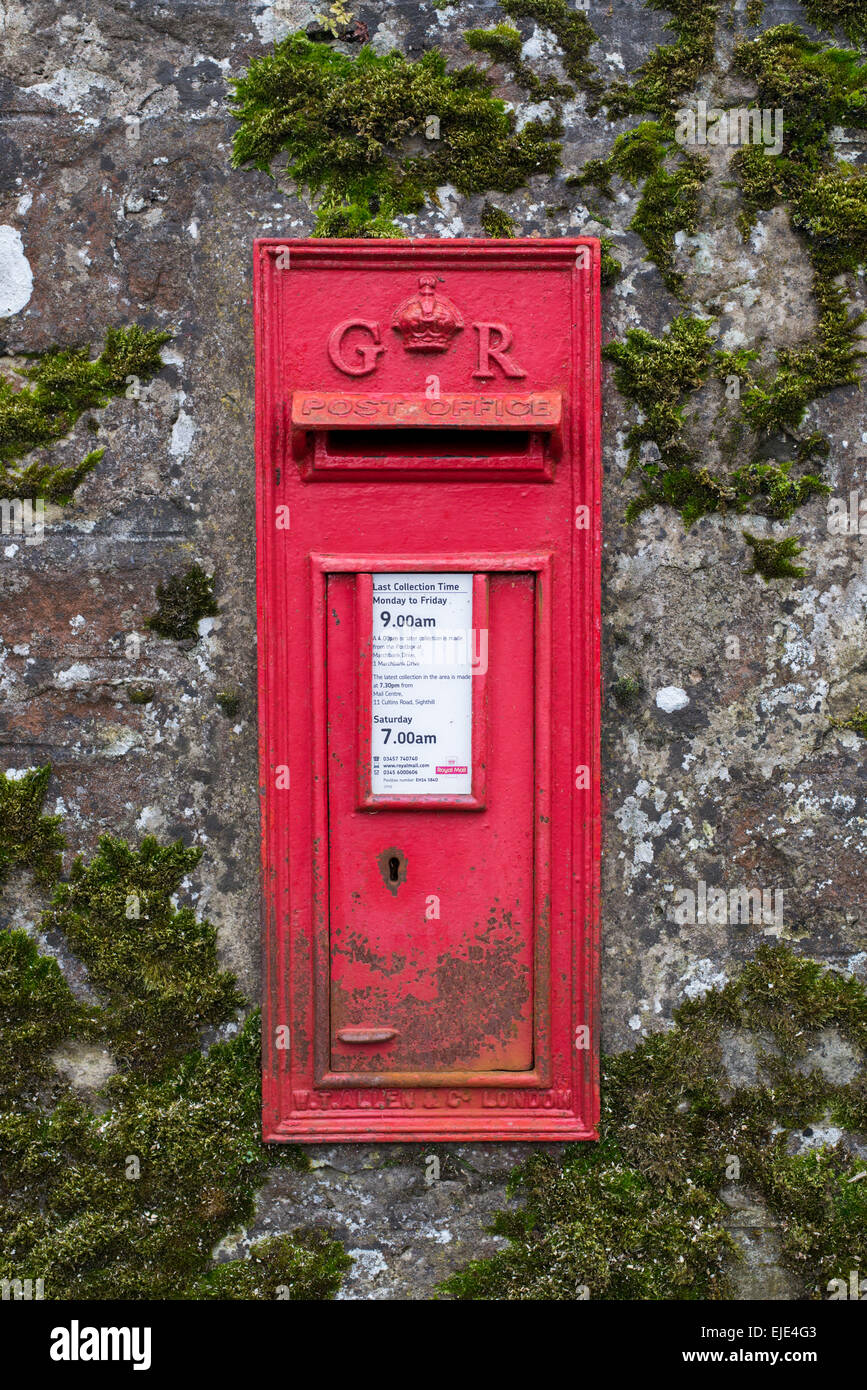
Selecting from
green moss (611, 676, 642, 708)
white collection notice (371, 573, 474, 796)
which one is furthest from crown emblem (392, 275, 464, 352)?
green moss (611, 676, 642, 708)

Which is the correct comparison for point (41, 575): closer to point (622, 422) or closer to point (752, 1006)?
point (622, 422)

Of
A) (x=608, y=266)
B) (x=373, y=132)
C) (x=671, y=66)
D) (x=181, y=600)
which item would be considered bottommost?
(x=181, y=600)

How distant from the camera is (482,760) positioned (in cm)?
212

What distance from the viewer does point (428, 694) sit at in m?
2.13

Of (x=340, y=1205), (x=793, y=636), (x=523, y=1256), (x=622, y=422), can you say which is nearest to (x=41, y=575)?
(x=622, y=422)

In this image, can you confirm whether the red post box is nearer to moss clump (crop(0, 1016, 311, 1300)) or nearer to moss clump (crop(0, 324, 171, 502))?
moss clump (crop(0, 1016, 311, 1300))

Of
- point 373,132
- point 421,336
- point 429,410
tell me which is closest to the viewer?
point 429,410

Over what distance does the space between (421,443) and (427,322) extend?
0.94 ft

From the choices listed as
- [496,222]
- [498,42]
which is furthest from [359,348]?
[498,42]

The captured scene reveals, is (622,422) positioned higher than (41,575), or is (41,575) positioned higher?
(622,422)

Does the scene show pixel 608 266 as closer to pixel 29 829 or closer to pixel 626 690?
pixel 626 690

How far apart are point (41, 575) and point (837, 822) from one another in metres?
2.17

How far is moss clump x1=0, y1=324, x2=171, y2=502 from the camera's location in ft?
7.40

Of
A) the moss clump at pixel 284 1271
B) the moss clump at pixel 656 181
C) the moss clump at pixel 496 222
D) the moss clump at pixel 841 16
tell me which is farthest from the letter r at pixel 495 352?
the moss clump at pixel 284 1271
